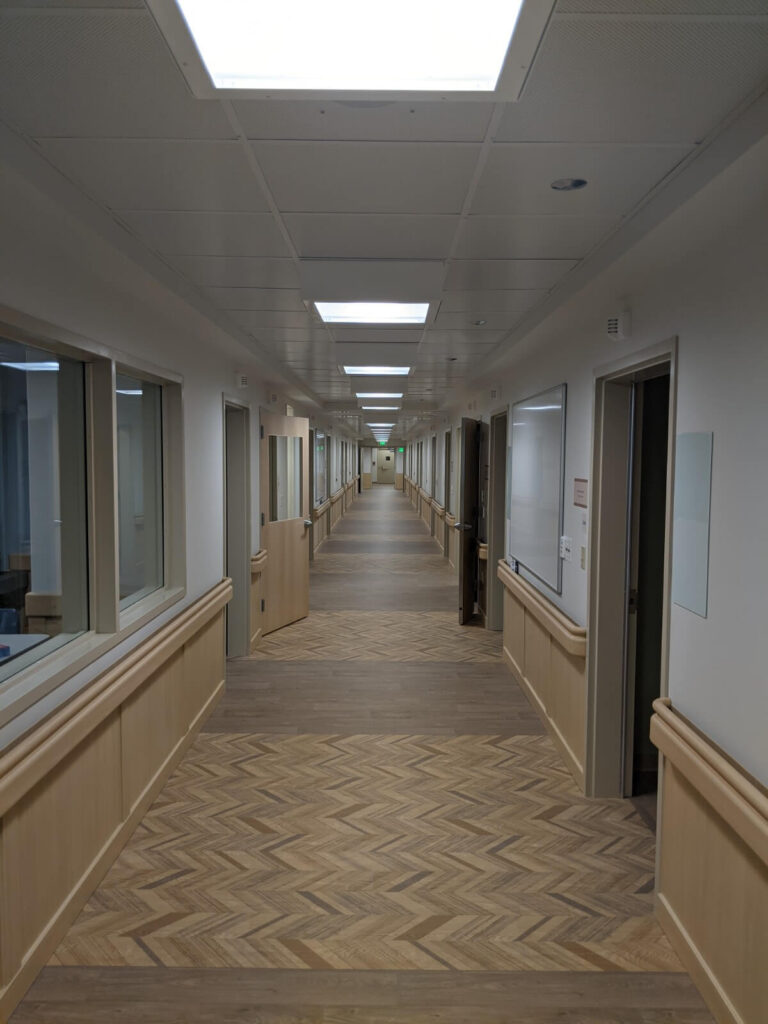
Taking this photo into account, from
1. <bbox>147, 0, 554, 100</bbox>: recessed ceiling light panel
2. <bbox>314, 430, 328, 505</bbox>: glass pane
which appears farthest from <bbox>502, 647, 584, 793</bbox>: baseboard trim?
<bbox>314, 430, 328, 505</bbox>: glass pane

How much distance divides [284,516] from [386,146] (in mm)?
5791

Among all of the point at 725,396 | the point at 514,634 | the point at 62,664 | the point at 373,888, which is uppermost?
the point at 725,396

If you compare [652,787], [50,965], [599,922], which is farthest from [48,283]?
[652,787]

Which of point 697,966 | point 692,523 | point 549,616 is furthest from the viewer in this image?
point 549,616

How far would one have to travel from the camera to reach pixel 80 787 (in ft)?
9.14

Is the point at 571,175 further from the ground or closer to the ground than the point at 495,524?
further from the ground

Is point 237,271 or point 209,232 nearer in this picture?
point 209,232

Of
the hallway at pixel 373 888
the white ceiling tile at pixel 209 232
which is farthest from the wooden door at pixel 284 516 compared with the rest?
the white ceiling tile at pixel 209 232

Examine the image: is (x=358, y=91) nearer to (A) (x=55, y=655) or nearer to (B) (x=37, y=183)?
(B) (x=37, y=183)

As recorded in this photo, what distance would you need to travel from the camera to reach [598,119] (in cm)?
179

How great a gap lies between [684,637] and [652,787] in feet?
5.59

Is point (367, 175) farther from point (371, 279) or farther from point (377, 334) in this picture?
point (377, 334)

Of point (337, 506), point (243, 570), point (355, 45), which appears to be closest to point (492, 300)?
point (355, 45)

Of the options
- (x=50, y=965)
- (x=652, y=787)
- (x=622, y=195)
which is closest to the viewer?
(x=622, y=195)
